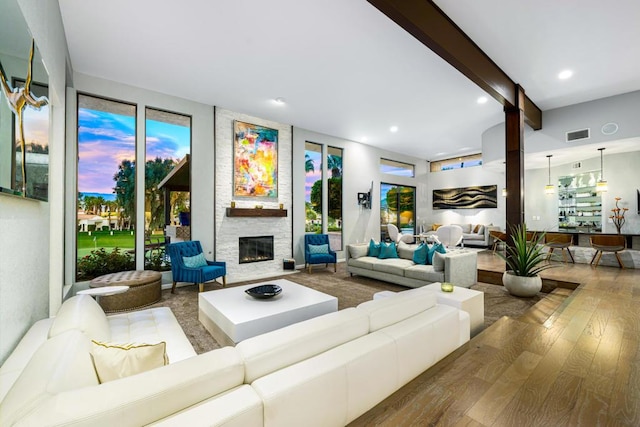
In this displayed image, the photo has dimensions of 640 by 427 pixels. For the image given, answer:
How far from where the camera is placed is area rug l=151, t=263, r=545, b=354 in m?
3.20

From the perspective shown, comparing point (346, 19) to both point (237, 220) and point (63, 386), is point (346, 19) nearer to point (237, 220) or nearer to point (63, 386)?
point (63, 386)

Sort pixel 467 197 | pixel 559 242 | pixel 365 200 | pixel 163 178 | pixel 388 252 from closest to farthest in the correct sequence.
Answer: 1. pixel 163 178
2. pixel 388 252
3. pixel 559 242
4. pixel 365 200
5. pixel 467 197

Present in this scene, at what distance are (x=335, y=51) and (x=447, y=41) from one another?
55.0 inches

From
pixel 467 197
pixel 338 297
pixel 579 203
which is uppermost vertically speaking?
pixel 467 197

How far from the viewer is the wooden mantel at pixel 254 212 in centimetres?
Result: 571

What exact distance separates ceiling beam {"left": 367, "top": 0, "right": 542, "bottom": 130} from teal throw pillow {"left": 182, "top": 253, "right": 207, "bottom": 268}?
4.45 metres

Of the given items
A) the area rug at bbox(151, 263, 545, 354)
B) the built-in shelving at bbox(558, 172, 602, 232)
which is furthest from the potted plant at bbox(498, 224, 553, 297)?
the built-in shelving at bbox(558, 172, 602, 232)

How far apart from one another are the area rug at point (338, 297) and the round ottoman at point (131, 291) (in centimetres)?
21

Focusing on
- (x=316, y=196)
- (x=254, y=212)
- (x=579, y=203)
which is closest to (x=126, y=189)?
(x=254, y=212)

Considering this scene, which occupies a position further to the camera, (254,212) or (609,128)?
(254,212)

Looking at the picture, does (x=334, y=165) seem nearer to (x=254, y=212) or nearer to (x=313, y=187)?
(x=313, y=187)

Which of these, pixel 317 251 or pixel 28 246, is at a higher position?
pixel 28 246

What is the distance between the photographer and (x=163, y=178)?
5098 millimetres

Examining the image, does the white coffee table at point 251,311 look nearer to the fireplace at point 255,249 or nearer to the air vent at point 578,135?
the fireplace at point 255,249
